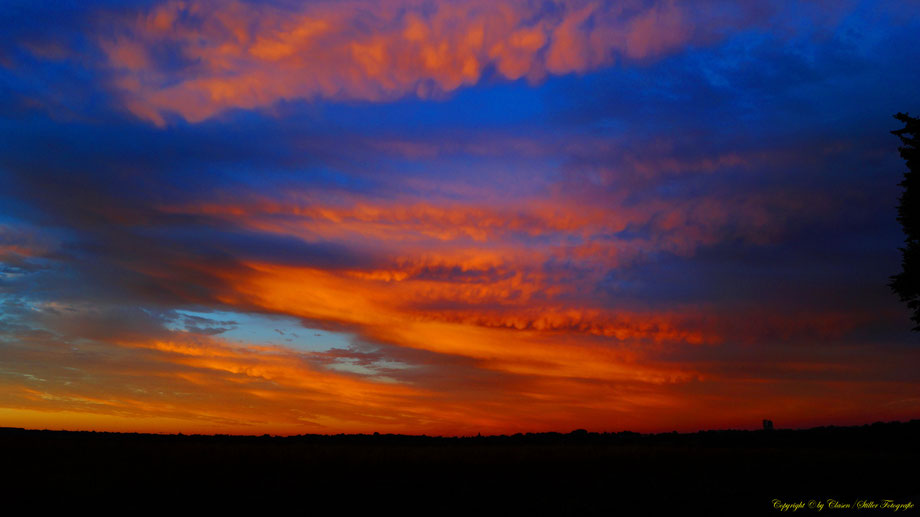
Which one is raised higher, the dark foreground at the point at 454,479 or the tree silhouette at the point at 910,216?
the tree silhouette at the point at 910,216

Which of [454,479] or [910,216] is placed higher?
[910,216]

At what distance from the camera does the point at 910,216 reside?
114ft

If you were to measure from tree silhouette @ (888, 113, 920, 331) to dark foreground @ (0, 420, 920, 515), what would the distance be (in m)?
10.1

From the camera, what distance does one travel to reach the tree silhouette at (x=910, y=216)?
34.2 metres

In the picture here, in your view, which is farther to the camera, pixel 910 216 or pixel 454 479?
pixel 910 216

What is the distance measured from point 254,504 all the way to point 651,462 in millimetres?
14834

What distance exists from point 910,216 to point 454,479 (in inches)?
1170

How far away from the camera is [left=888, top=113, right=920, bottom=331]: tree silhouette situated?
112ft

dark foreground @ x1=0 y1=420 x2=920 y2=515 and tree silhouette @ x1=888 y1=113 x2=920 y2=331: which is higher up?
tree silhouette @ x1=888 y1=113 x2=920 y2=331

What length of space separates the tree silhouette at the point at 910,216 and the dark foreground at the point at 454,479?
33.1ft

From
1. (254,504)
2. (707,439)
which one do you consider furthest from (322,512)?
(707,439)

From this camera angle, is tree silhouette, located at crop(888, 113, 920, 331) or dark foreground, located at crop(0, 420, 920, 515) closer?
dark foreground, located at crop(0, 420, 920, 515)

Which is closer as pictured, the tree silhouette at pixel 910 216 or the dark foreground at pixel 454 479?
the dark foreground at pixel 454 479

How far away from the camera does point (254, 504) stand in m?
16.1
